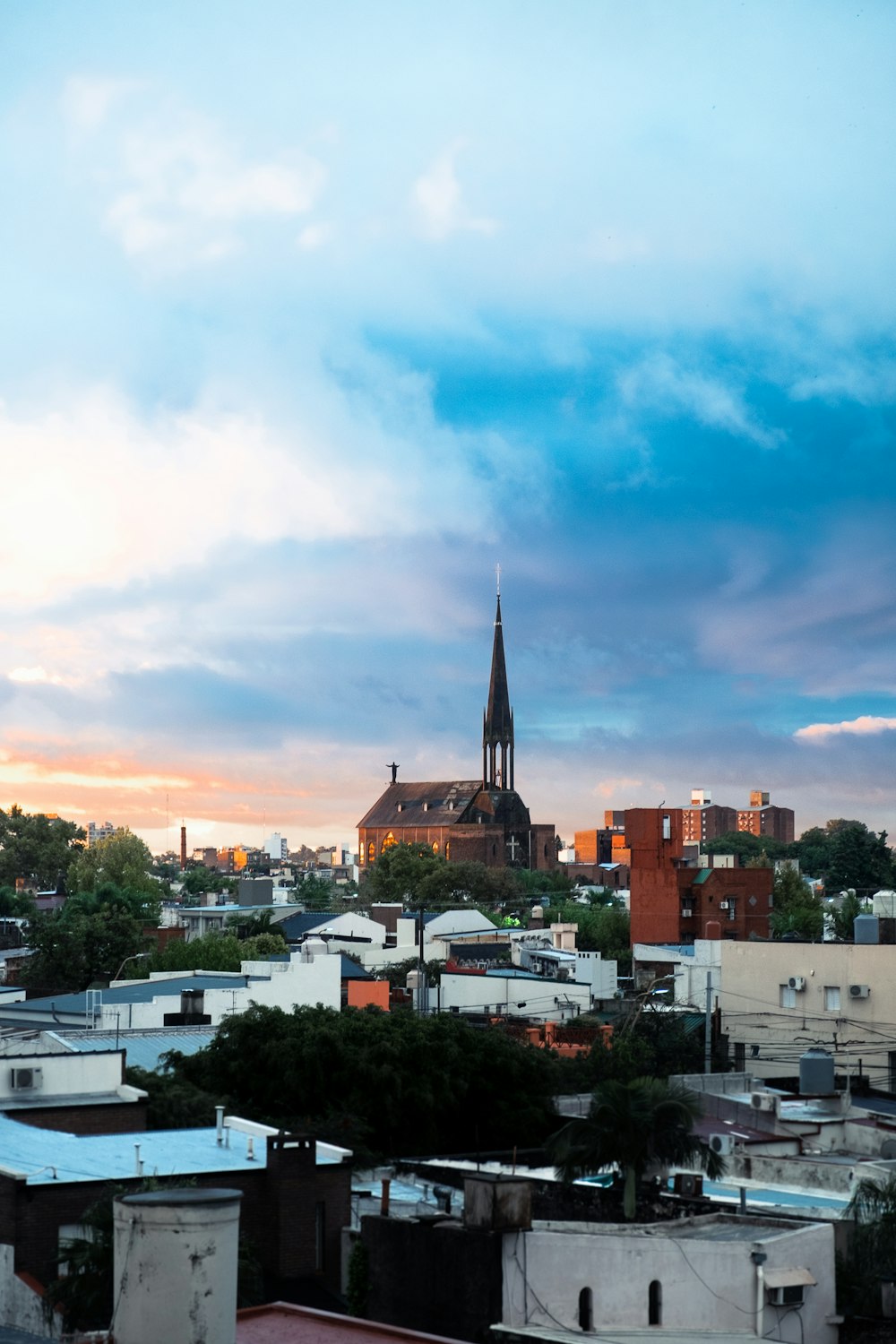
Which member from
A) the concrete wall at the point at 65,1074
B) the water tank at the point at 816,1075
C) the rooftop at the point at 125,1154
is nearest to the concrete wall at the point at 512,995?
the water tank at the point at 816,1075

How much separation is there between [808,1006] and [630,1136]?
32.4m

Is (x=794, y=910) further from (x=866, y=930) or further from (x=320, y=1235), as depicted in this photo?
(x=320, y=1235)

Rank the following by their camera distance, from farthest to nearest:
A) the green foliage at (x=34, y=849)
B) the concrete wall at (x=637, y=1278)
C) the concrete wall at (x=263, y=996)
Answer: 1. the green foliage at (x=34, y=849)
2. the concrete wall at (x=263, y=996)
3. the concrete wall at (x=637, y=1278)

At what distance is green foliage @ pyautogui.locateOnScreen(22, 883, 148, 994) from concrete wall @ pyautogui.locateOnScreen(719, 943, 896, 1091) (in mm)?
32841

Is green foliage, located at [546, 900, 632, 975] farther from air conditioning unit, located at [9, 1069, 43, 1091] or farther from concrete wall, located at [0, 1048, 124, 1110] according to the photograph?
air conditioning unit, located at [9, 1069, 43, 1091]

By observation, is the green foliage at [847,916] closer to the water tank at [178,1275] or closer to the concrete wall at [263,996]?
the concrete wall at [263,996]

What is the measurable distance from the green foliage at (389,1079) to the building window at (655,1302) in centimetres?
1255

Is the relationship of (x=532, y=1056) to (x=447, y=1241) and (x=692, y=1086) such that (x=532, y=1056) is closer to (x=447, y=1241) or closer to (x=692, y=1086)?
(x=692, y=1086)

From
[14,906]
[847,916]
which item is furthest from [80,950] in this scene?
[847,916]

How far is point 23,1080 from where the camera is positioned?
28484 millimetres

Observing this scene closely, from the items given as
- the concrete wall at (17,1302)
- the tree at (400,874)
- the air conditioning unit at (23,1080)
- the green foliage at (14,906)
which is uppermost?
the tree at (400,874)

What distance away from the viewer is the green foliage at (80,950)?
76.9 meters

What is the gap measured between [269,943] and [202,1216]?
221 feet

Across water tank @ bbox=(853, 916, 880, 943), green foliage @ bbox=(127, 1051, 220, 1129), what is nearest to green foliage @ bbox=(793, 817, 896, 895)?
water tank @ bbox=(853, 916, 880, 943)
